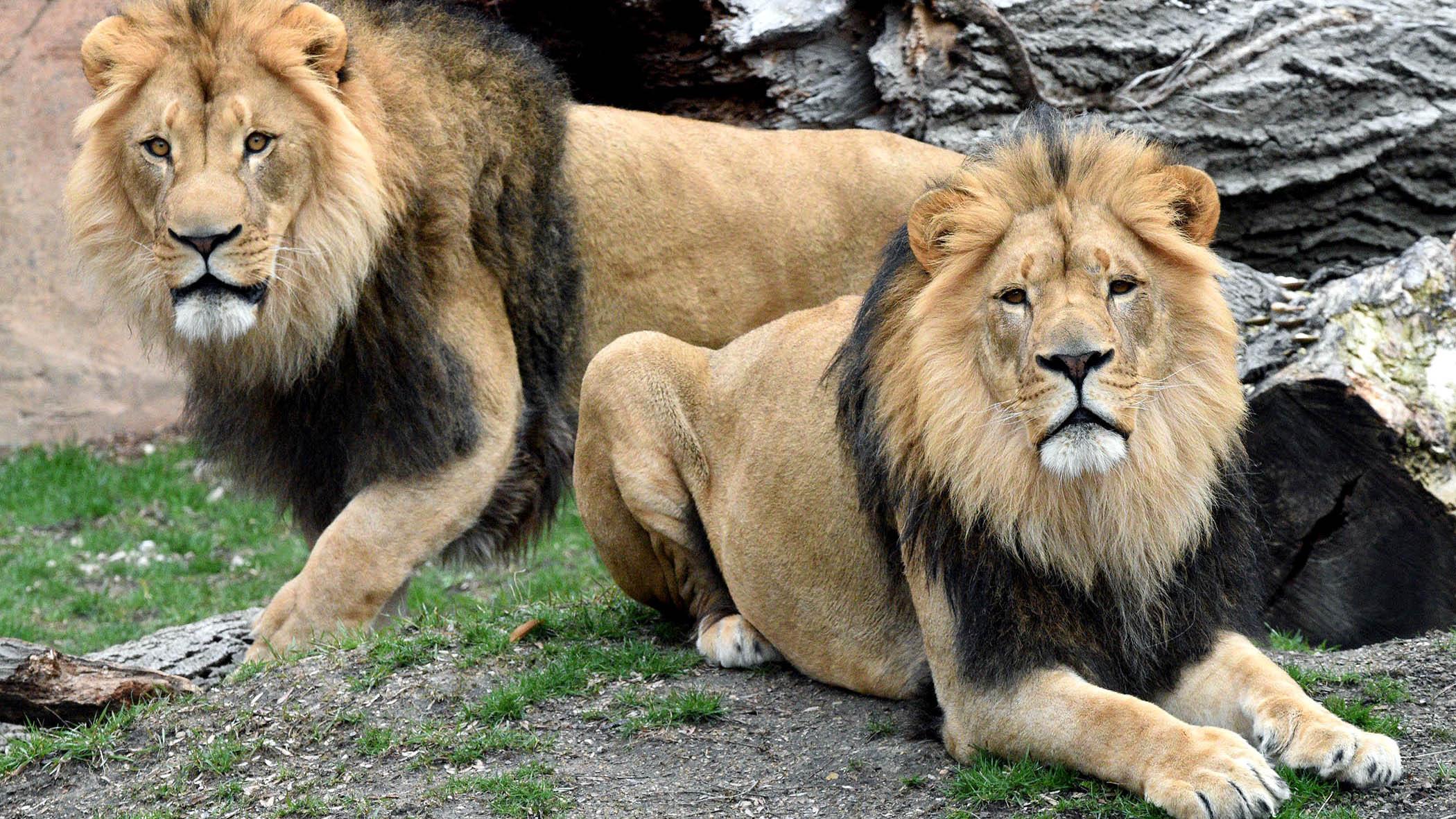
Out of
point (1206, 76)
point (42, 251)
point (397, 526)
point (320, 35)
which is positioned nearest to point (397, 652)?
point (397, 526)

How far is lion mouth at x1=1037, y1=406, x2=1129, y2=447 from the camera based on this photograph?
3490mm

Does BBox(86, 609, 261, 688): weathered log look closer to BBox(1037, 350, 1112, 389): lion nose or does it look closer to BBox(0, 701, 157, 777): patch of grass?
BBox(0, 701, 157, 777): patch of grass

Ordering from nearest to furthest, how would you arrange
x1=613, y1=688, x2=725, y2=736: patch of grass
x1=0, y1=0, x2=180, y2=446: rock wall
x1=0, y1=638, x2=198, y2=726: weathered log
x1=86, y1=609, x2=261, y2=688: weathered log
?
x1=613, y1=688, x2=725, y2=736: patch of grass → x1=0, y1=638, x2=198, y2=726: weathered log → x1=86, y1=609, x2=261, y2=688: weathered log → x1=0, y1=0, x2=180, y2=446: rock wall

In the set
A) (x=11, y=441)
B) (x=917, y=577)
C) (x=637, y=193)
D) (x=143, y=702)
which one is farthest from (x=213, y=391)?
(x=11, y=441)

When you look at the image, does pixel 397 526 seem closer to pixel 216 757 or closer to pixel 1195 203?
pixel 216 757

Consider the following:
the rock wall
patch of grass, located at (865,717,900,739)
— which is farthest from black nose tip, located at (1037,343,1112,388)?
the rock wall

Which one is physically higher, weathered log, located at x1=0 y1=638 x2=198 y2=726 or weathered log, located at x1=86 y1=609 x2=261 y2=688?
weathered log, located at x1=0 y1=638 x2=198 y2=726

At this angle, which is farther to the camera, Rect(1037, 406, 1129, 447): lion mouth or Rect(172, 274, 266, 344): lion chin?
Rect(172, 274, 266, 344): lion chin

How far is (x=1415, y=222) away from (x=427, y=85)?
4342 mm

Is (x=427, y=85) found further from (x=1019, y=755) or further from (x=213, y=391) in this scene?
(x=1019, y=755)

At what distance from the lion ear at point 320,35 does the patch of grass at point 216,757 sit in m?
2.28

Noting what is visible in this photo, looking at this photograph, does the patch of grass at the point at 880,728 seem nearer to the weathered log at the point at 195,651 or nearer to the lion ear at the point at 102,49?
the weathered log at the point at 195,651

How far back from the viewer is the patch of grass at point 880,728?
432 cm

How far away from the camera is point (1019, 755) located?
3822 mm
